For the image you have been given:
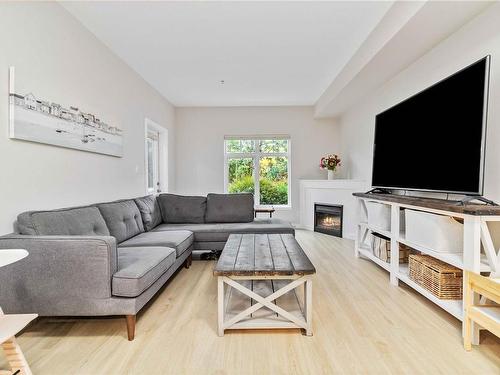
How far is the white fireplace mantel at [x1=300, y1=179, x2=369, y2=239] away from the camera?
5.17 m

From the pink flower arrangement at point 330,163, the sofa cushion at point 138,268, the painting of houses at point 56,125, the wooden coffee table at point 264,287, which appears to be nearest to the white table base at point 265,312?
the wooden coffee table at point 264,287

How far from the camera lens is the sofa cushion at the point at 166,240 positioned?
9.60 ft

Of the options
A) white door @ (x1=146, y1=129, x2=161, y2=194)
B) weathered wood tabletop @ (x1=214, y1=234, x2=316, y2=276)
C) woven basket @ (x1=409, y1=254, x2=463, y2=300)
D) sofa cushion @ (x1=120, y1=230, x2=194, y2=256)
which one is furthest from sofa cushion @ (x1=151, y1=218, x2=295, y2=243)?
white door @ (x1=146, y1=129, x2=161, y2=194)

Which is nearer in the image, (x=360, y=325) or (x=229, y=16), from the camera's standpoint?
(x=360, y=325)

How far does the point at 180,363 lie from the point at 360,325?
1.23 metres

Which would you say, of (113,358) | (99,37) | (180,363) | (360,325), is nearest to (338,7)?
(99,37)

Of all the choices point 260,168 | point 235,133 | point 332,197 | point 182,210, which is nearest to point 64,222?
point 182,210

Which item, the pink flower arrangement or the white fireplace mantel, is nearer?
the white fireplace mantel

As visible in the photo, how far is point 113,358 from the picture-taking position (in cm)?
176

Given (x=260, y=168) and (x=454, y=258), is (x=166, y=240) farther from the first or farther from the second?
(x=260, y=168)

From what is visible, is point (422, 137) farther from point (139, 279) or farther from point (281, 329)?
point (139, 279)

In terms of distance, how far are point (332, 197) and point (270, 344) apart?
3.95 metres

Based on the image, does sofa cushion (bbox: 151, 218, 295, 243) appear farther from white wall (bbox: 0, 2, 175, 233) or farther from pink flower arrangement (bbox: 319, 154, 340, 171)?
pink flower arrangement (bbox: 319, 154, 340, 171)

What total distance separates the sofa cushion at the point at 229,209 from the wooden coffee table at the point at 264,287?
1686 millimetres
